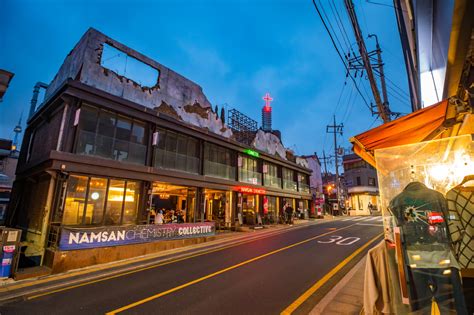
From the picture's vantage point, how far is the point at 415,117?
4098 millimetres

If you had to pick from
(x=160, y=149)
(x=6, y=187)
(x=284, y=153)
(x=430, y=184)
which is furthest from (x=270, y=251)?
(x=6, y=187)

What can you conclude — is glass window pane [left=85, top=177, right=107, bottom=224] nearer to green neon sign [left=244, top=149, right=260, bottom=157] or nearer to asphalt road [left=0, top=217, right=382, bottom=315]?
asphalt road [left=0, top=217, right=382, bottom=315]

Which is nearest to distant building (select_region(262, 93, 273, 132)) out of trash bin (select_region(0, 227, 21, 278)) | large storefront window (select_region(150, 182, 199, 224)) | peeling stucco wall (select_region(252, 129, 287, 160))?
peeling stucco wall (select_region(252, 129, 287, 160))

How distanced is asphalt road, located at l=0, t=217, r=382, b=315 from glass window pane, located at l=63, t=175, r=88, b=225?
5.71 m

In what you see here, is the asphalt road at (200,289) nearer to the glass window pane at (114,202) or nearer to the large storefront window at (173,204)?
the glass window pane at (114,202)

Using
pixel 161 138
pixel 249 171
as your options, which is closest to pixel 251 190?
pixel 249 171

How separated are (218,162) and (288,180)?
45.6 feet

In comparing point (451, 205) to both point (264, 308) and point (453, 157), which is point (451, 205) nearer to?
point (453, 157)

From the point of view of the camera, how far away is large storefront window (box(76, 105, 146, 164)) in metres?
12.0

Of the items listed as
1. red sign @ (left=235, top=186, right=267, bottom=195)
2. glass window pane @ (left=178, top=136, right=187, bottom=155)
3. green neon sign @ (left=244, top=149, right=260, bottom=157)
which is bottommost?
red sign @ (left=235, top=186, right=267, bottom=195)

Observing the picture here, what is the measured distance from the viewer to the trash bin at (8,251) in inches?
281

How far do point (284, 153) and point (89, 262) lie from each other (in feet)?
87.2

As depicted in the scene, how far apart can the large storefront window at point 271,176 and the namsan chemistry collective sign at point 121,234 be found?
13.2m

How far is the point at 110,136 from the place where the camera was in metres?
12.9
